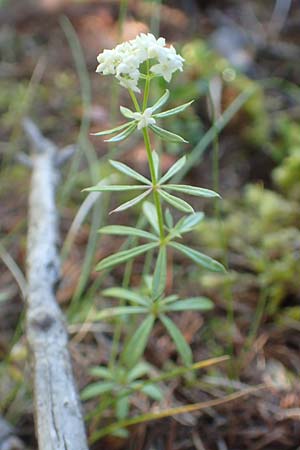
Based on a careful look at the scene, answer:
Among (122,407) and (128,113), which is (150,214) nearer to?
(128,113)

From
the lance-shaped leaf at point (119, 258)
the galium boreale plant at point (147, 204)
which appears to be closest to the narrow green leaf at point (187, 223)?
the galium boreale plant at point (147, 204)

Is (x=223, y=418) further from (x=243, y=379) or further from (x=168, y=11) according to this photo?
(x=168, y=11)

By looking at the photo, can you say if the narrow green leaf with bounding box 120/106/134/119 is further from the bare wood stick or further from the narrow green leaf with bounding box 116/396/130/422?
the narrow green leaf with bounding box 116/396/130/422

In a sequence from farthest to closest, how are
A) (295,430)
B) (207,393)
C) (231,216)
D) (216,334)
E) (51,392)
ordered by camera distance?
(231,216), (216,334), (207,393), (295,430), (51,392)

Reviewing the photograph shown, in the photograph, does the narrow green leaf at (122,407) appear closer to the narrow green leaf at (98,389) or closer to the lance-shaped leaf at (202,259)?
the narrow green leaf at (98,389)

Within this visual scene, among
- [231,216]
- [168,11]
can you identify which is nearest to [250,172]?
[231,216]

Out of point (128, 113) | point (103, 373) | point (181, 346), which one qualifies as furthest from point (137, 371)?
point (128, 113)

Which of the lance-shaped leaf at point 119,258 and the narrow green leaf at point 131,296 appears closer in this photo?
the lance-shaped leaf at point 119,258
